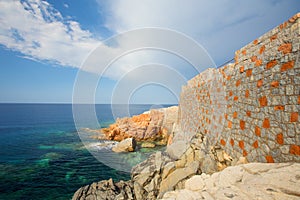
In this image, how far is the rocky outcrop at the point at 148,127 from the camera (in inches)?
1008

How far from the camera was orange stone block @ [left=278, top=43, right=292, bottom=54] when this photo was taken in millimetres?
3230

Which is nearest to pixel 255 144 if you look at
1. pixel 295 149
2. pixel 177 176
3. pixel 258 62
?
pixel 295 149

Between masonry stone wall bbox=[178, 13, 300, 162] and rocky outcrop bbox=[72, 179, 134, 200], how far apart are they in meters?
4.96

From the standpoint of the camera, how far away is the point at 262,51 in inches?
162

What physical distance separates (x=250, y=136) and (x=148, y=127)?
22.7 m

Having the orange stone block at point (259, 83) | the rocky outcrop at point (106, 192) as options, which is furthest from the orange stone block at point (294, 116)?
the rocky outcrop at point (106, 192)

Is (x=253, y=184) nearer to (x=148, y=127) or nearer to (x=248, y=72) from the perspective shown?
(x=248, y=72)

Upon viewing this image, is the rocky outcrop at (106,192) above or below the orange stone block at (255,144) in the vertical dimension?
below

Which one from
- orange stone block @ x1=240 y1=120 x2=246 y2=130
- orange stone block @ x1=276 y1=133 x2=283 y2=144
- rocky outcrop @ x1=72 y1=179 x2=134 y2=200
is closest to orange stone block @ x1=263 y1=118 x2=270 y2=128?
orange stone block @ x1=276 y1=133 x2=283 y2=144

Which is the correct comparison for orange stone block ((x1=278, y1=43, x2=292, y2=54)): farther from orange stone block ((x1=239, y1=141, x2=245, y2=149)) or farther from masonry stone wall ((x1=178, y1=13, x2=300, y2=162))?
orange stone block ((x1=239, y1=141, x2=245, y2=149))

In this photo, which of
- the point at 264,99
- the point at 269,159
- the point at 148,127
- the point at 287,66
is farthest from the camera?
the point at 148,127

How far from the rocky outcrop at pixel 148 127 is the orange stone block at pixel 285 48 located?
2221 centimetres

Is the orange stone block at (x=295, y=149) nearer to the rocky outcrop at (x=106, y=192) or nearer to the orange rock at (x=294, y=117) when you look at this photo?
the orange rock at (x=294, y=117)

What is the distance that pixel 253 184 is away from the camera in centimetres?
303
